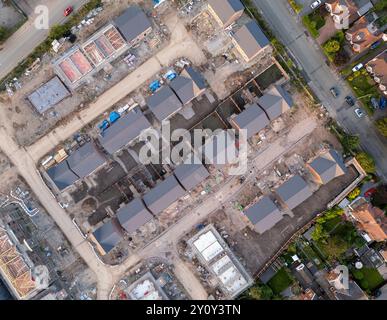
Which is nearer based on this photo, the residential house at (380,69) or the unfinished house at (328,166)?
the unfinished house at (328,166)

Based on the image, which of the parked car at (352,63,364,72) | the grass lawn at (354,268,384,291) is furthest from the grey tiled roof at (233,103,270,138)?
the grass lawn at (354,268,384,291)

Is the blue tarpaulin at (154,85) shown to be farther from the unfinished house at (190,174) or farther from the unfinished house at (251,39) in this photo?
the unfinished house at (251,39)

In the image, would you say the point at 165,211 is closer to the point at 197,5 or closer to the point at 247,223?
the point at 247,223

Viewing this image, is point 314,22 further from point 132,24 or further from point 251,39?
point 132,24

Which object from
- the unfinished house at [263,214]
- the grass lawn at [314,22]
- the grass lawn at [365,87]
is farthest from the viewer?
the grass lawn at [365,87]

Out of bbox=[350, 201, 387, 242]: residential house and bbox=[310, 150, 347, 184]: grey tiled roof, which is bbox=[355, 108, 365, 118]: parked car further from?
bbox=[350, 201, 387, 242]: residential house

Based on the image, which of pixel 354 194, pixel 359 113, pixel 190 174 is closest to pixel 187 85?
pixel 190 174

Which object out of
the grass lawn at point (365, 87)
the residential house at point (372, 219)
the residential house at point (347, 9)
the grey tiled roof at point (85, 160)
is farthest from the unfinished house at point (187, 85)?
the residential house at point (372, 219)

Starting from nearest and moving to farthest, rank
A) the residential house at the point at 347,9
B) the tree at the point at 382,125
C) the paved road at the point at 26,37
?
the residential house at the point at 347,9
the tree at the point at 382,125
the paved road at the point at 26,37
